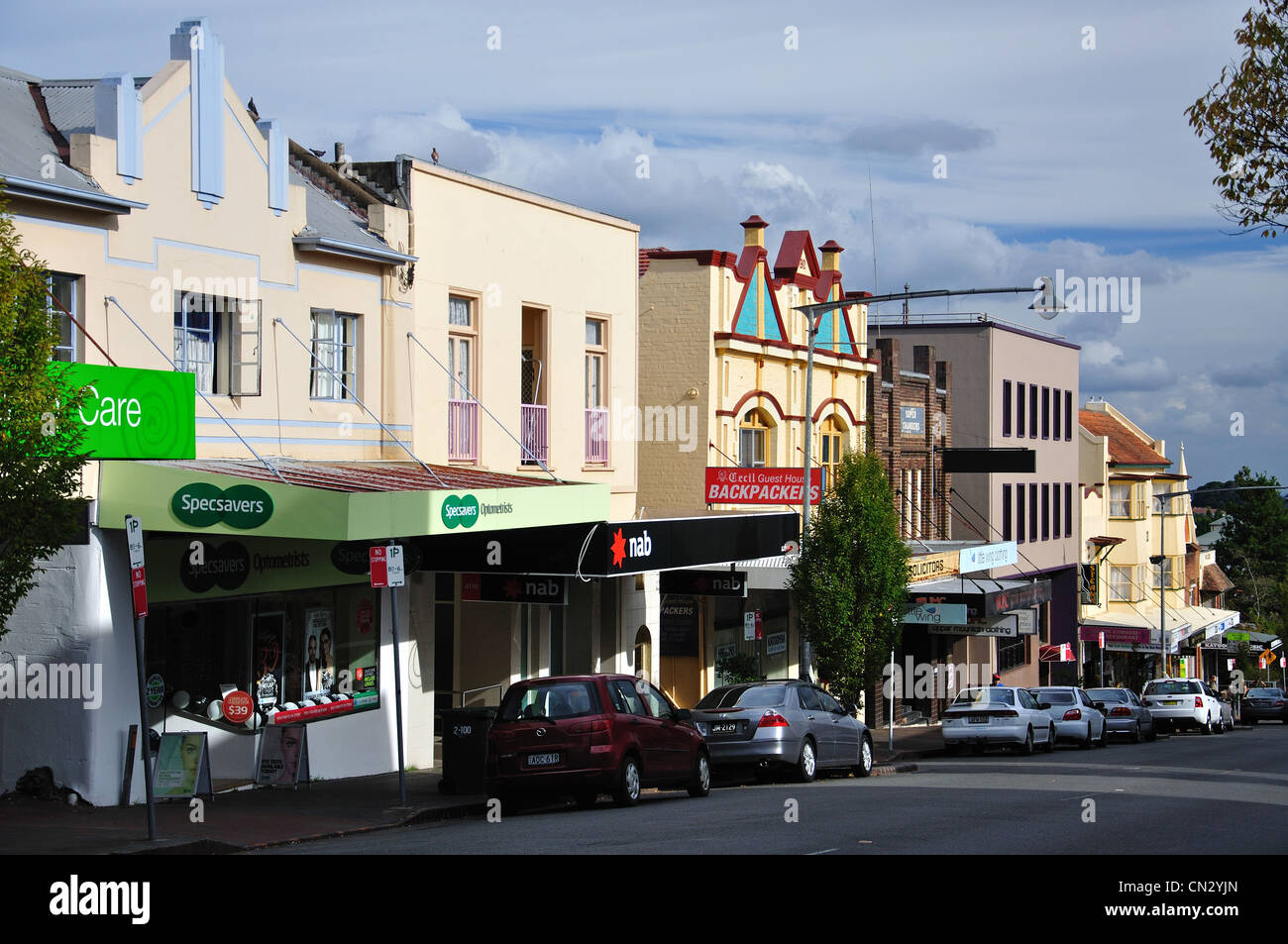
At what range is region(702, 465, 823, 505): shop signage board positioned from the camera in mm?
26625

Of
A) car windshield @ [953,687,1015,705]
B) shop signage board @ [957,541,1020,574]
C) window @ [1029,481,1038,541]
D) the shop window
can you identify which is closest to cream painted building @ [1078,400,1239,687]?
window @ [1029,481,1038,541]

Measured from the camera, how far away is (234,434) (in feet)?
61.6

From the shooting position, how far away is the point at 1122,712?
119 ft

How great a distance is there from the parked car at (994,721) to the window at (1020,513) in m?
19.3

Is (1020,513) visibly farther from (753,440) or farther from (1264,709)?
(753,440)

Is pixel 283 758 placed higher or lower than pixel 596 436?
lower

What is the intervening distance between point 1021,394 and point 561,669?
91.0 ft

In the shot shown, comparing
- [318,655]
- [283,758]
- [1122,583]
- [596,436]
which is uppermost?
[596,436]

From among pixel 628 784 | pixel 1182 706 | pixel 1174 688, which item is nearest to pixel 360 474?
pixel 628 784

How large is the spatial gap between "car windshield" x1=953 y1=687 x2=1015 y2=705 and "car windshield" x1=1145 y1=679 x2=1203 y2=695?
49.2 ft

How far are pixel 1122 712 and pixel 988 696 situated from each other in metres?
8.28

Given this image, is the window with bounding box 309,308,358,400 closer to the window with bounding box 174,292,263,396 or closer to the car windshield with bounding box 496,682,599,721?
the window with bounding box 174,292,263,396

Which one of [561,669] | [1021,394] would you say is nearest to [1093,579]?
[1021,394]

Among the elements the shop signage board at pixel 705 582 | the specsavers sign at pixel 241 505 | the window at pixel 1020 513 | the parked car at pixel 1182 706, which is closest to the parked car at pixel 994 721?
the shop signage board at pixel 705 582
